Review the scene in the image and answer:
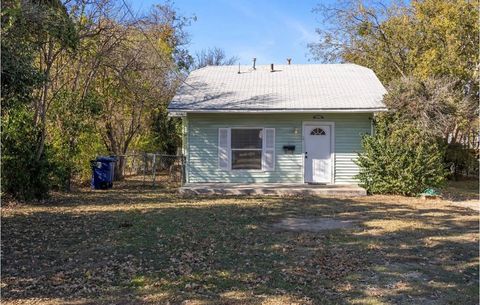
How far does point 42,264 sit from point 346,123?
36.8 ft

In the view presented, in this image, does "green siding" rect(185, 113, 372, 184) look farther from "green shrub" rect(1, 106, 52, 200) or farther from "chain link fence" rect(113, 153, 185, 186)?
"green shrub" rect(1, 106, 52, 200)

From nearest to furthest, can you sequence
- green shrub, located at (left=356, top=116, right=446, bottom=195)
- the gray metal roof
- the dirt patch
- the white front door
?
the dirt patch → green shrub, located at (left=356, top=116, right=446, bottom=195) → the gray metal roof → the white front door

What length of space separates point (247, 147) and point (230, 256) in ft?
29.1

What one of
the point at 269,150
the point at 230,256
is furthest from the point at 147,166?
the point at 230,256

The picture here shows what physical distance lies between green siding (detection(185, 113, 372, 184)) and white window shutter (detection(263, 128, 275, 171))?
0.12 m

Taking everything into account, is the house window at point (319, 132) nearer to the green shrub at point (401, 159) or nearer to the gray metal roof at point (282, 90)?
the gray metal roof at point (282, 90)

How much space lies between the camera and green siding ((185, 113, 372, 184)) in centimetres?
1484

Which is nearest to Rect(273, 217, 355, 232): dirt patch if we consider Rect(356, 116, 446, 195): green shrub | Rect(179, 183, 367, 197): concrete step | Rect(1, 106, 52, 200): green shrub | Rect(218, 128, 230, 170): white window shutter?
Rect(179, 183, 367, 197): concrete step

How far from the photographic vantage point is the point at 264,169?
15008 mm

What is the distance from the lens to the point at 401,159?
13.4 metres

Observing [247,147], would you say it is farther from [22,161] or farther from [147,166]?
[147,166]

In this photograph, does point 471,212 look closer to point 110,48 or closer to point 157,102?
point 110,48

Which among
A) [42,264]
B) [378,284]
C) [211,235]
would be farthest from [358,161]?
[42,264]

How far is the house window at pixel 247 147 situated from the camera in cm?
1500
